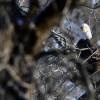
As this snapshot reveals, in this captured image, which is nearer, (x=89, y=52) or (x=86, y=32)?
(x=89, y=52)

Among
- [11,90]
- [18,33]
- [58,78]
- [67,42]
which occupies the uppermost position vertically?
[67,42]

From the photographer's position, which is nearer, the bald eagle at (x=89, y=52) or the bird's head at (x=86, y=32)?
the bald eagle at (x=89, y=52)

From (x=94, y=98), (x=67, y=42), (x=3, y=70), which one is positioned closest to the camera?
(x=94, y=98)

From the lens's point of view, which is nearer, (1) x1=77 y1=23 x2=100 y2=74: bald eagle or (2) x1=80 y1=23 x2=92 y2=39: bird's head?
(1) x1=77 y1=23 x2=100 y2=74: bald eagle

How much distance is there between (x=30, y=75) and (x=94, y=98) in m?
0.49

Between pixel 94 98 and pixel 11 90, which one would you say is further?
pixel 11 90

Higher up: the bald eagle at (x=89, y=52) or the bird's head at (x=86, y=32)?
the bird's head at (x=86, y=32)

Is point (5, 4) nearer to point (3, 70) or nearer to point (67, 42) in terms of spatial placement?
point (3, 70)

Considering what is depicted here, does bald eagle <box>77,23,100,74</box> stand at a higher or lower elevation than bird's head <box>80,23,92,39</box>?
lower

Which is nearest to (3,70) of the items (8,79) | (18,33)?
(8,79)

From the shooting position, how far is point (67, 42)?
7445 mm

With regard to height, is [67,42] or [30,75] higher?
[67,42]

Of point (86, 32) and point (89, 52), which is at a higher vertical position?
point (86, 32)

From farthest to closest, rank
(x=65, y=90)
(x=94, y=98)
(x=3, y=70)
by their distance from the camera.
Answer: (x=65, y=90)
(x=3, y=70)
(x=94, y=98)
